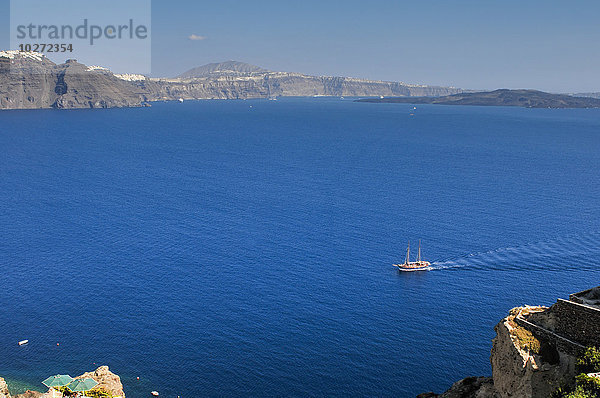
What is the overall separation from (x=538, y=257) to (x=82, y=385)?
80194mm

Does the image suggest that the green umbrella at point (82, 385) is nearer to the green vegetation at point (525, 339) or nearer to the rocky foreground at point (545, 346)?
the rocky foreground at point (545, 346)

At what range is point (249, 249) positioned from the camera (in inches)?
4227

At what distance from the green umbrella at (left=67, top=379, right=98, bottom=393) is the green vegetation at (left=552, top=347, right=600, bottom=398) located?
41.6 metres

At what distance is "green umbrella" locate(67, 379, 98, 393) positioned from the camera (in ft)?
171

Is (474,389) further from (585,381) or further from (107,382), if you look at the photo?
(107,382)

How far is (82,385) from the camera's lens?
52562mm

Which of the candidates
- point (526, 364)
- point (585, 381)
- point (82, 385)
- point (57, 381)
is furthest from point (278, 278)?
point (585, 381)

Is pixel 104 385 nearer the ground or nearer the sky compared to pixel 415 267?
nearer the ground

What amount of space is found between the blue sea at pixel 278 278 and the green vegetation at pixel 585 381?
28.4 m

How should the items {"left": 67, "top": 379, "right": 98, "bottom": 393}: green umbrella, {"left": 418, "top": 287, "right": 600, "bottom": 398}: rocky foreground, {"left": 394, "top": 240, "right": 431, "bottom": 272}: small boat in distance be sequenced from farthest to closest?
{"left": 394, "top": 240, "right": 431, "bottom": 272}: small boat in distance
{"left": 67, "top": 379, "right": 98, "bottom": 393}: green umbrella
{"left": 418, "top": 287, "right": 600, "bottom": 398}: rocky foreground

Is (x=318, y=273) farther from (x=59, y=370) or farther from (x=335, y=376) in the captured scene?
(x=59, y=370)

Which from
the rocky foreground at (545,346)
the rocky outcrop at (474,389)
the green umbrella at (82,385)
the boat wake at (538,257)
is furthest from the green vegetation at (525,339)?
the boat wake at (538,257)

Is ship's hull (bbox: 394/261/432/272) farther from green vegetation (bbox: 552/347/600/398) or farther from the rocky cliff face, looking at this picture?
green vegetation (bbox: 552/347/600/398)

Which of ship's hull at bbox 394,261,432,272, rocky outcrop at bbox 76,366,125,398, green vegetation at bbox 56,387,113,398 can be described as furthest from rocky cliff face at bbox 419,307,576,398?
ship's hull at bbox 394,261,432,272
